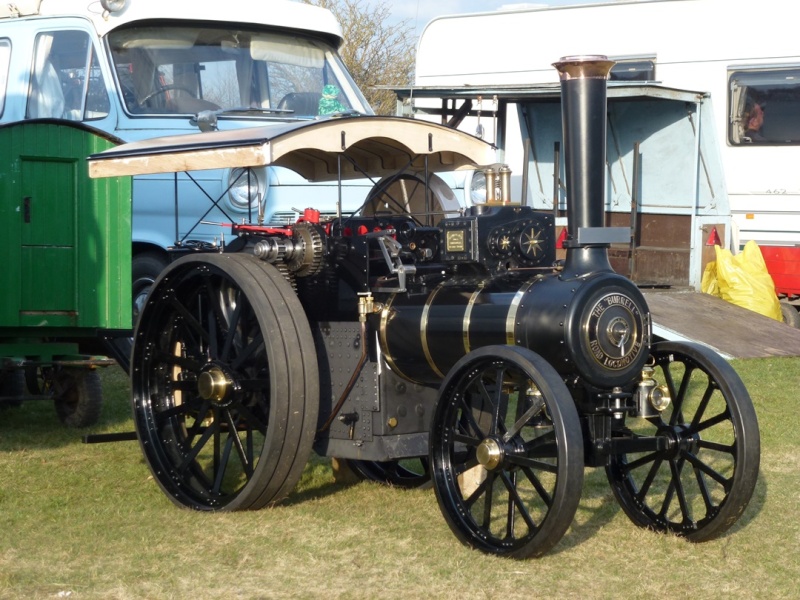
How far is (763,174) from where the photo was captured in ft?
40.2

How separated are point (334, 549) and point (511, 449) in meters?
0.86

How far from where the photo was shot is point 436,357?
501cm

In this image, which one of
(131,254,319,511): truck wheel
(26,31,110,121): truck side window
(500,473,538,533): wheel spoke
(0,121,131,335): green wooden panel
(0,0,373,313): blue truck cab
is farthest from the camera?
(26,31,110,121): truck side window

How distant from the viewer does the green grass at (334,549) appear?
430cm

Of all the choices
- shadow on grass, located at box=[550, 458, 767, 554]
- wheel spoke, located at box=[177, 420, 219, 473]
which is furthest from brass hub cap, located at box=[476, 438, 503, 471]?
wheel spoke, located at box=[177, 420, 219, 473]

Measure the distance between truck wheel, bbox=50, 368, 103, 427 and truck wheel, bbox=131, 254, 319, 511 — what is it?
153 centimetres

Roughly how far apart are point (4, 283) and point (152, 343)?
120 cm

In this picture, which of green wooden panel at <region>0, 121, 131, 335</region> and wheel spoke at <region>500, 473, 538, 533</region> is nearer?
wheel spoke at <region>500, 473, 538, 533</region>

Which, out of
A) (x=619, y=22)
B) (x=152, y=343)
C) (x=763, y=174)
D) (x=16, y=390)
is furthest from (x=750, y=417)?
(x=619, y=22)

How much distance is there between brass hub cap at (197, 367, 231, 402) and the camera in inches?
211

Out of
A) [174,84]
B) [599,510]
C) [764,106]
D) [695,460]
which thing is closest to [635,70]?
[764,106]

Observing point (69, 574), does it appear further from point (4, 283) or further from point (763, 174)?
point (763, 174)

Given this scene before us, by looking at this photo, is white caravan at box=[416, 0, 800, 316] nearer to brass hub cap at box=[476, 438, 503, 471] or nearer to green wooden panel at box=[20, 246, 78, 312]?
green wooden panel at box=[20, 246, 78, 312]

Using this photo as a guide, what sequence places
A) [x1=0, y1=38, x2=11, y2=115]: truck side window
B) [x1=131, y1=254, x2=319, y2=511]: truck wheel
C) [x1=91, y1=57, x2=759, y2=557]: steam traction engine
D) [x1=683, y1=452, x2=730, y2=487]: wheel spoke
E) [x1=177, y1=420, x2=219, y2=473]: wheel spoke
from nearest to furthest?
[x1=91, y1=57, x2=759, y2=557]: steam traction engine < [x1=683, y1=452, x2=730, y2=487]: wheel spoke < [x1=131, y1=254, x2=319, y2=511]: truck wheel < [x1=177, y1=420, x2=219, y2=473]: wheel spoke < [x1=0, y1=38, x2=11, y2=115]: truck side window
